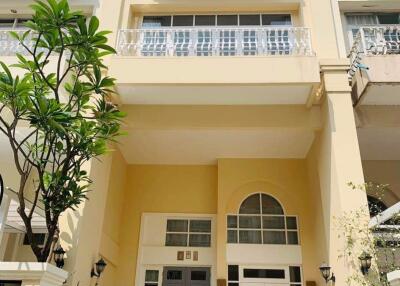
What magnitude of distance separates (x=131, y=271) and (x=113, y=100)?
385 cm

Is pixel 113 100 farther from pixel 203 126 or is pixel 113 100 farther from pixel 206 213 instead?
pixel 206 213

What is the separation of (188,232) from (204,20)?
4.97 m

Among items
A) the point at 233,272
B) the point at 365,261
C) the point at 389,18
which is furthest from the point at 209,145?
the point at 389,18

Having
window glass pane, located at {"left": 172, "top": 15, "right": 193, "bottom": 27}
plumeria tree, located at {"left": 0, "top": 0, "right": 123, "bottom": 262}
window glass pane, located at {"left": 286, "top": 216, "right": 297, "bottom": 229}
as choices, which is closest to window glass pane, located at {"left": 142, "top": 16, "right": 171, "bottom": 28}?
window glass pane, located at {"left": 172, "top": 15, "right": 193, "bottom": 27}

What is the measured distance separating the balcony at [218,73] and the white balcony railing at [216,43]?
0.06 feet


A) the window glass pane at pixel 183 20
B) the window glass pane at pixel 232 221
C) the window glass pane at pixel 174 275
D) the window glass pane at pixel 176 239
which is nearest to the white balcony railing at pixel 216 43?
the window glass pane at pixel 183 20

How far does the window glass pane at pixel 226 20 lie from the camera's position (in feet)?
29.1

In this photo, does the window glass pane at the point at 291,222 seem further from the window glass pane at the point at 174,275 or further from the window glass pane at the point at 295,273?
the window glass pane at the point at 174,275

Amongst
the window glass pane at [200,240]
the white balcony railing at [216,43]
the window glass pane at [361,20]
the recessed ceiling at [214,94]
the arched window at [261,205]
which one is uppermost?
the window glass pane at [361,20]

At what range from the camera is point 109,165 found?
7.52 m

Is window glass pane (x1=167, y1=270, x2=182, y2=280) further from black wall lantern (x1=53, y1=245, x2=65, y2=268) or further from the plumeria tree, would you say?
the plumeria tree

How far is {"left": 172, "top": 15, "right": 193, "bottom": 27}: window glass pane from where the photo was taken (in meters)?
8.89

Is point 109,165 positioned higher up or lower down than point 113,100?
lower down

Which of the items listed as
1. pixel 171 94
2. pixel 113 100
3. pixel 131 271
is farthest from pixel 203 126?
pixel 131 271
